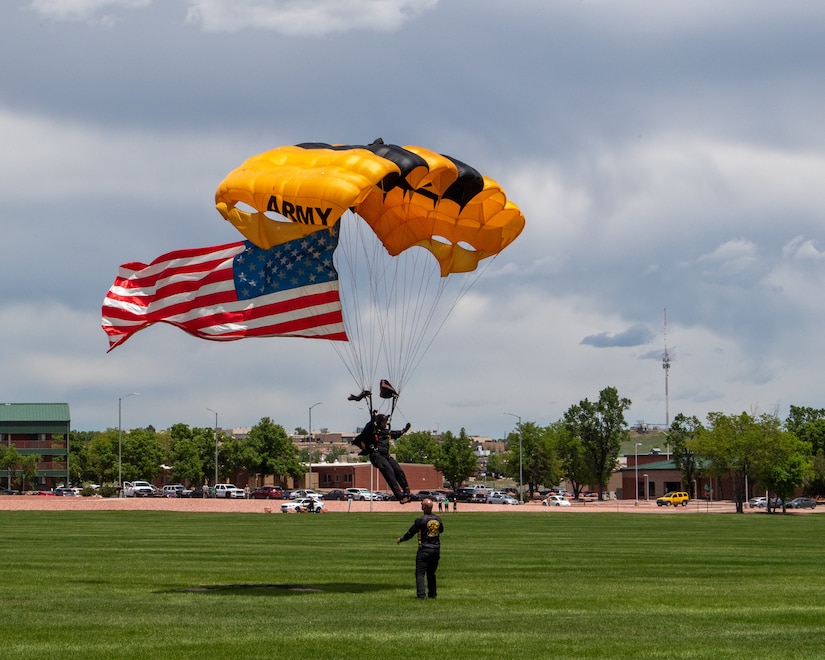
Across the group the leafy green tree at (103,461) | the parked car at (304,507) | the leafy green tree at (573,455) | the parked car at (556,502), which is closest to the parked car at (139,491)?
the leafy green tree at (103,461)

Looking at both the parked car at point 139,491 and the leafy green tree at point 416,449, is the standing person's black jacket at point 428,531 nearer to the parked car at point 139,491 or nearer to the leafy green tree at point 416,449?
the parked car at point 139,491

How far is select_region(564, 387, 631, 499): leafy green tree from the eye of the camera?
14800cm

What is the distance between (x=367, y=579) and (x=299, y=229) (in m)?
8.68

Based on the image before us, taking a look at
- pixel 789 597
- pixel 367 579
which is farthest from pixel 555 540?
pixel 789 597

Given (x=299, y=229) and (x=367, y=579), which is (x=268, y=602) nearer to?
(x=367, y=579)

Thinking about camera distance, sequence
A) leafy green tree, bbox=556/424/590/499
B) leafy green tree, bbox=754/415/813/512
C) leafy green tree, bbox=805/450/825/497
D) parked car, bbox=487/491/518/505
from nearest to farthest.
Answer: leafy green tree, bbox=754/415/813/512 < parked car, bbox=487/491/518/505 < leafy green tree, bbox=805/450/825/497 < leafy green tree, bbox=556/424/590/499

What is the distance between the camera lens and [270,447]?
142000 mm

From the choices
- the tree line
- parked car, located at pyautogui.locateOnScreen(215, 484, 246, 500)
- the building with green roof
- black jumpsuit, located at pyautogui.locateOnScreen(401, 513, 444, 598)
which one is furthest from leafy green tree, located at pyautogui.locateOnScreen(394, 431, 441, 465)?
black jumpsuit, located at pyautogui.locateOnScreen(401, 513, 444, 598)

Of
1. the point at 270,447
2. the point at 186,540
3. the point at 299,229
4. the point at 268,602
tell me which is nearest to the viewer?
the point at 268,602

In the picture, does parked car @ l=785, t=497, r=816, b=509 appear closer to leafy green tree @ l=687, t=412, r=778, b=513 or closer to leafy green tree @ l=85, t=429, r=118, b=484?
leafy green tree @ l=687, t=412, r=778, b=513

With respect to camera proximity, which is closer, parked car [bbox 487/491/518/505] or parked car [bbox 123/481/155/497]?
parked car [bbox 123/481/155/497]

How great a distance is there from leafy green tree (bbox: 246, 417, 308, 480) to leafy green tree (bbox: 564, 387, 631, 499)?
36394 millimetres

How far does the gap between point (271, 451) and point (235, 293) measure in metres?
117

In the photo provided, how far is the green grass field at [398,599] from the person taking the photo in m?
16.3
